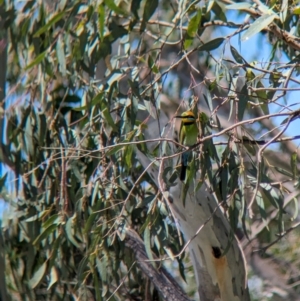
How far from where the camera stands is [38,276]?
11.4 ft

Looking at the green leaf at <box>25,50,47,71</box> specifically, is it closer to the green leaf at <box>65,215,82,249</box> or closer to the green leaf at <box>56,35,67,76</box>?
the green leaf at <box>56,35,67,76</box>

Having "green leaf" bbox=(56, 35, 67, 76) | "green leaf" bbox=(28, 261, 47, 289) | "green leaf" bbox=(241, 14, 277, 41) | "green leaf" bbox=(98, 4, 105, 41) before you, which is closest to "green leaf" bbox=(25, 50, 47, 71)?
"green leaf" bbox=(56, 35, 67, 76)

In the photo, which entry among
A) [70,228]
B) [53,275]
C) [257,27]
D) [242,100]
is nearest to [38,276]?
[53,275]

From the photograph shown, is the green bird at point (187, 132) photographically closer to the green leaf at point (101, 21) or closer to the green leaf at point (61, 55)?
the green leaf at point (101, 21)

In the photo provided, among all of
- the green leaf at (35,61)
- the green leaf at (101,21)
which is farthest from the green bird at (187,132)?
the green leaf at (35,61)

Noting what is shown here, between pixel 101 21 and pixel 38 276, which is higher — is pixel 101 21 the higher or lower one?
the higher one

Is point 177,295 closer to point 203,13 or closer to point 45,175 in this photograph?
point 45,175

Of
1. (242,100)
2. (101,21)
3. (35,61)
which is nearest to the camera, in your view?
(242,100)

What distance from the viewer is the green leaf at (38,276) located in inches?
135

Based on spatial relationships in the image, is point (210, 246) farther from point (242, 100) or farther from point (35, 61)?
point (35, 61)

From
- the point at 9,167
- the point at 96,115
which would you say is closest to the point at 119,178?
the point at 96,115

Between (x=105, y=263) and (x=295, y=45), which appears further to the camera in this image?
(x=105, y=263)

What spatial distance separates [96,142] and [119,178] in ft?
1.02

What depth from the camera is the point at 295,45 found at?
2.61 meters
